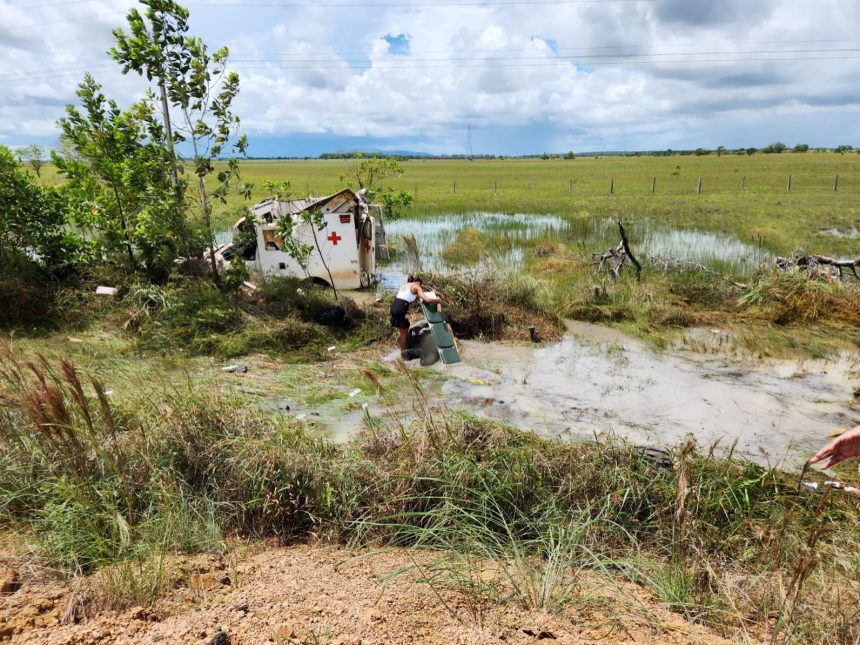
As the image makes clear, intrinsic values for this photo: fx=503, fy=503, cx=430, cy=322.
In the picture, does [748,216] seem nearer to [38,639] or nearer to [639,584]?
[639,584]

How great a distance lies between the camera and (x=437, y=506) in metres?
3.25

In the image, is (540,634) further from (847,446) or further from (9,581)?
(9,581)

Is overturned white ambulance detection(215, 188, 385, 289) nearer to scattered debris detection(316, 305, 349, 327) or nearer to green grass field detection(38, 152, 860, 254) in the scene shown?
green grass field detection(38, 152, 860, 254)

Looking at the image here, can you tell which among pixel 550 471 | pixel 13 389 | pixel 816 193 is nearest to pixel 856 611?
pixel 550 471

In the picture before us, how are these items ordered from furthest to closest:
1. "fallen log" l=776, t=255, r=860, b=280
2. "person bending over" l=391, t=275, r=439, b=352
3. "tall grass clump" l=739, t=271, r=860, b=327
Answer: "fallen log" l=776, t=255, r=860, b=280 → "tall grass clump" l=739, t=271, r=860, b=327 → "person bending over" l=391, t=275, r=439, b=352

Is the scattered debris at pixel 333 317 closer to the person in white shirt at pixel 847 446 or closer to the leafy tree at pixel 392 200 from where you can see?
the leafy tree at pixel 392 200

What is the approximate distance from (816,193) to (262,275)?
30.9 meters

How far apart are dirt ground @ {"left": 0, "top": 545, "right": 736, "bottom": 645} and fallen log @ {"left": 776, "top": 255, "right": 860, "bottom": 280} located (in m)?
10.3

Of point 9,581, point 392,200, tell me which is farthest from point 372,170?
point 9,581

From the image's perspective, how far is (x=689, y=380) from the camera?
283 inches

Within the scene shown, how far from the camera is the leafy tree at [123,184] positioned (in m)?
8.20

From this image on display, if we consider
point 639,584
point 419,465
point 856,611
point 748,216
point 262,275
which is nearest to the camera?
point 856,611

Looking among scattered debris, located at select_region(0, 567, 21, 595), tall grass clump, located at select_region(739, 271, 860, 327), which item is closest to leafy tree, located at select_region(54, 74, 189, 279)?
scattered debris, located at select_region(0, 567, 21, 595)

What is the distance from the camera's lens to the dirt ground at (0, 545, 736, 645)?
2.14 meters
